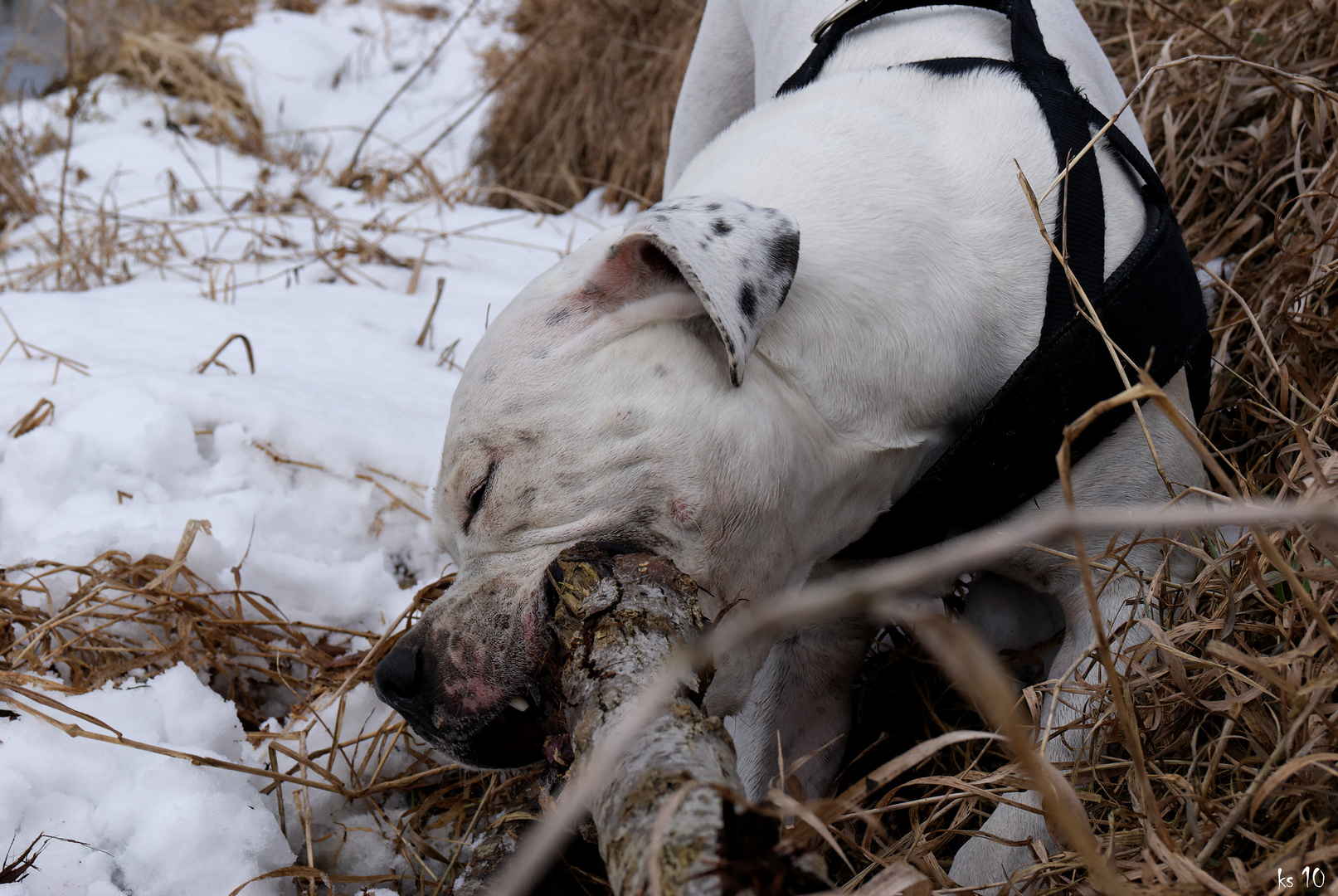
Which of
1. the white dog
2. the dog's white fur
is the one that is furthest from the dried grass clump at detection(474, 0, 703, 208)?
the white dog

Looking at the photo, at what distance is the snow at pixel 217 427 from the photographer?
4.34 ft

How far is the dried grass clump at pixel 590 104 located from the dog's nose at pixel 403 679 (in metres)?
3.27

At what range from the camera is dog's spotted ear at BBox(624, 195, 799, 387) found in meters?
1.20

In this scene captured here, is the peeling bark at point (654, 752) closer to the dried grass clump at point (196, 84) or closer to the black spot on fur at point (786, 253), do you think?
the black spot on fur at point (786, 253)

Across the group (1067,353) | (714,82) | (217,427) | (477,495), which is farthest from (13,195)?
(1067,353)

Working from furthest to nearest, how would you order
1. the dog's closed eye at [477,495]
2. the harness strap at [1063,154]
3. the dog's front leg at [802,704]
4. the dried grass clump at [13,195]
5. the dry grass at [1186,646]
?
the dried grass clump at [13,195]
the dog's front leg at [802,704]
the harness strap at [1063,154]
the dog's closed eye at [477,495]
the dry grass at [1186,646]

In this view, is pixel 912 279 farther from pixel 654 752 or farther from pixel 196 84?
pixel 196 84

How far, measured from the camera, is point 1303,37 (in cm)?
232

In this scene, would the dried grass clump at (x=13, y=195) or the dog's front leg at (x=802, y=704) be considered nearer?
the dog's front leg at (x=802, y=704)

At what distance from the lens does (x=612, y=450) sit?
1.25 metres

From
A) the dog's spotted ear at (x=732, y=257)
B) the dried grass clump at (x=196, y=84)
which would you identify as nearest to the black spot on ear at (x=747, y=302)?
the dog's spotted ear at (x=732, y=257)

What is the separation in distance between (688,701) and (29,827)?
0.97 m

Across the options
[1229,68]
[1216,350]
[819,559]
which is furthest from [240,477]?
[1229,68]

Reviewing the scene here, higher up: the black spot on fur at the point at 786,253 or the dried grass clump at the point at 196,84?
the black spot on fur at the point at 786,253
